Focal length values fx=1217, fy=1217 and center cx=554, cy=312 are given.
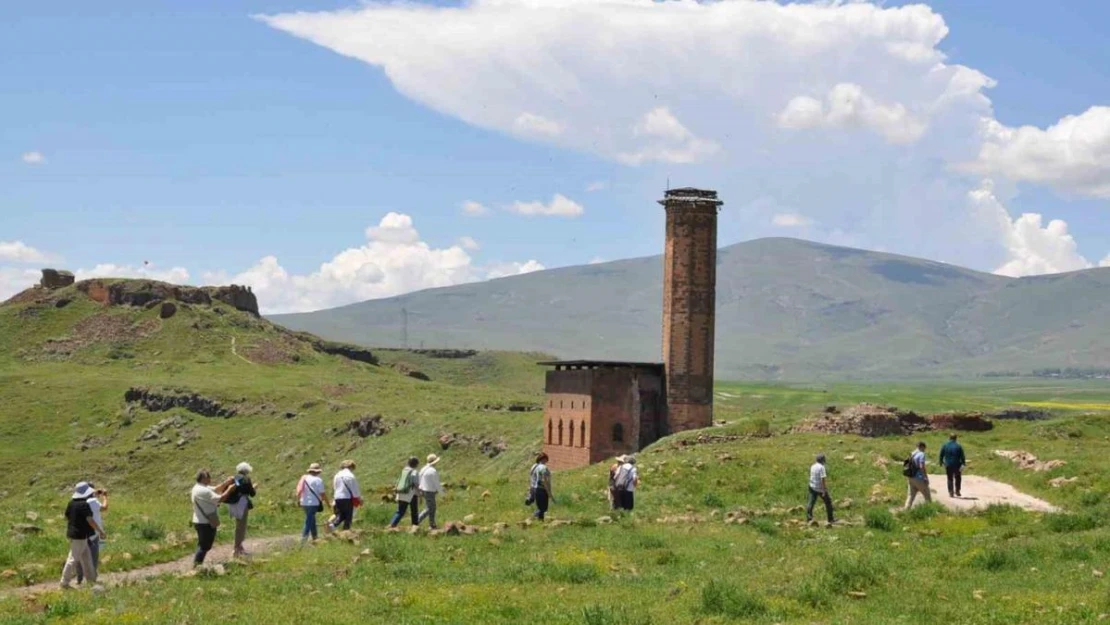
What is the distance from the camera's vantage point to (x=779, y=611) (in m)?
16.5

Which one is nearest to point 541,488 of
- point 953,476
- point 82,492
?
point 82,492

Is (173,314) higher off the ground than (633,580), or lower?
higher

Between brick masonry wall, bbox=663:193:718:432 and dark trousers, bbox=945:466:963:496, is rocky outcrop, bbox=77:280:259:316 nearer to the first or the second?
brick masonry wall, bbox=663:193:718:432

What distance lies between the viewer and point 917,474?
29.5 metres

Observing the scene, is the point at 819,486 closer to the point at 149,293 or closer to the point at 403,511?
the point at 403,511

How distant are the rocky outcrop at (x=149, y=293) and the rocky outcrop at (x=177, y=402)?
3600cm

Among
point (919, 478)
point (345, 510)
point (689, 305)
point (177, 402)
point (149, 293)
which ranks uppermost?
point (149, 293)

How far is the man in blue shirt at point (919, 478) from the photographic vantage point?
96.4 ft

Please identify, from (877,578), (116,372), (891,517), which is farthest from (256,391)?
(877,578)

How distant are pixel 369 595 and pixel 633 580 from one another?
14.2 feet

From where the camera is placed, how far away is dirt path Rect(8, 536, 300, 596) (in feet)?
64.7

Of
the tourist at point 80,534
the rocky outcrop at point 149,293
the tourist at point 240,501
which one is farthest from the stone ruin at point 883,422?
the rocky outcrop at point 149,293

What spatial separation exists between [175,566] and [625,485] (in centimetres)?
1158

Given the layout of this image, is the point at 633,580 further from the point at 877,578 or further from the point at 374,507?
the point at 374,507
